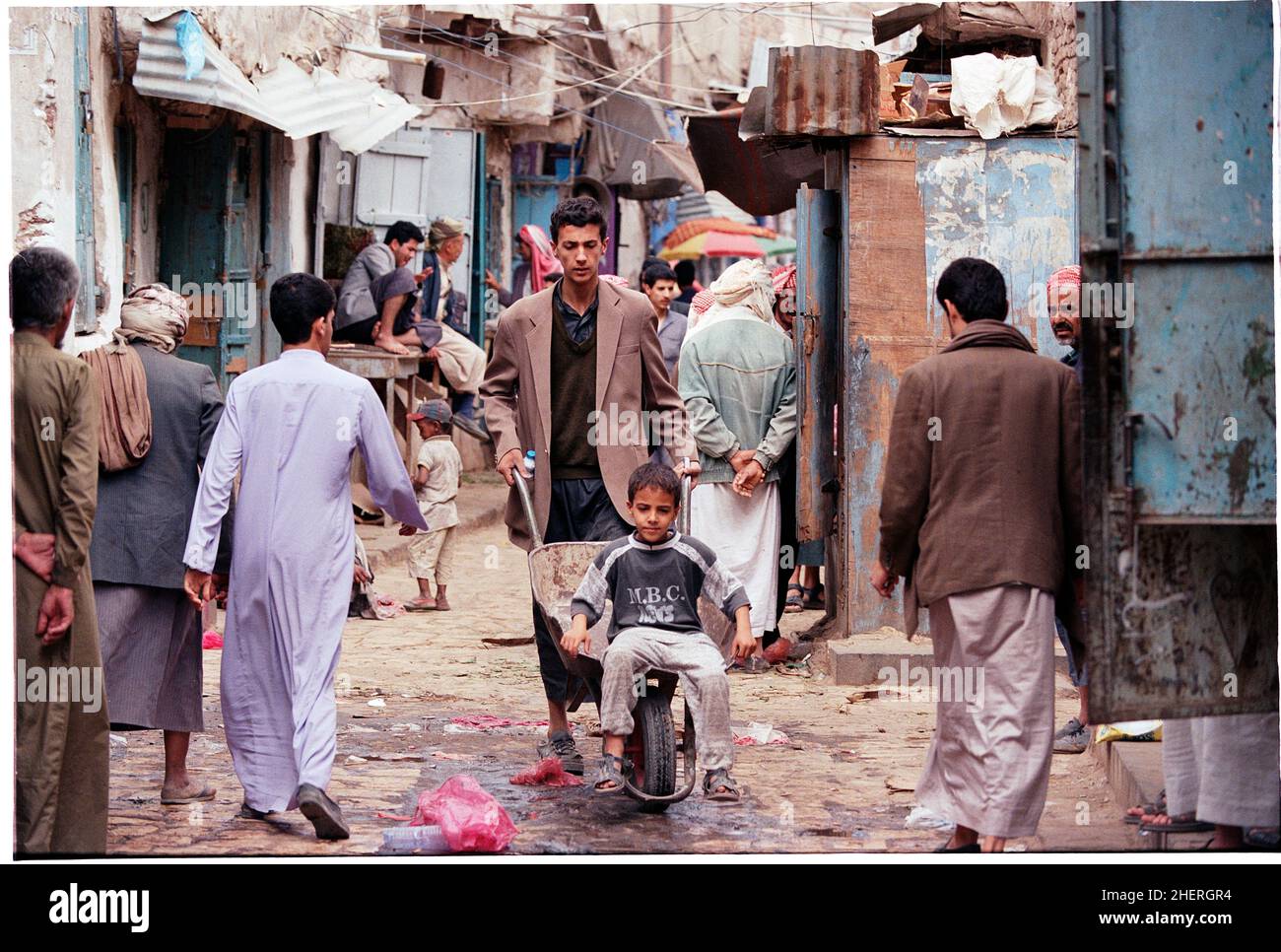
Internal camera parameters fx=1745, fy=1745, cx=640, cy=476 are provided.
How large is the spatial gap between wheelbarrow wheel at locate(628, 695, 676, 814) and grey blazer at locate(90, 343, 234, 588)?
154 centimetres

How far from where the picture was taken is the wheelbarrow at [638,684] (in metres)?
6.09

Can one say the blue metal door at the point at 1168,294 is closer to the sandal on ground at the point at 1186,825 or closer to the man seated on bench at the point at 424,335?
the sandal on ground at the point at 1186,825

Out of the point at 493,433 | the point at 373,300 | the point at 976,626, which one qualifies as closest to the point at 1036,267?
the point at 493,433

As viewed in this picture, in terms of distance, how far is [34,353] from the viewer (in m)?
5.11

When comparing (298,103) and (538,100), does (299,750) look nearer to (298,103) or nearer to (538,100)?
(298,103)

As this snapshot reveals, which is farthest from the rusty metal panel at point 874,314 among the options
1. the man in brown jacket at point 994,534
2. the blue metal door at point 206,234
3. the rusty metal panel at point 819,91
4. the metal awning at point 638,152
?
the metal awning at point 638,152

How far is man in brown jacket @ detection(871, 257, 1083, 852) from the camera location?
5.29 metres

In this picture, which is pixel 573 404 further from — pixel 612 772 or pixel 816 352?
pixel 816 352

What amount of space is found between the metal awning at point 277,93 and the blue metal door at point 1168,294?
7.11 meters

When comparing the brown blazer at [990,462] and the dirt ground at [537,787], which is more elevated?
the brown blazer at [990,462]

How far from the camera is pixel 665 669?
20.0ft

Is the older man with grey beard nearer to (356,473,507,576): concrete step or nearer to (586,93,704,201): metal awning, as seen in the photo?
(356,473,507,576): concrete step

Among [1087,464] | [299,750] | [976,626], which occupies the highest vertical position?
[1087,464]
